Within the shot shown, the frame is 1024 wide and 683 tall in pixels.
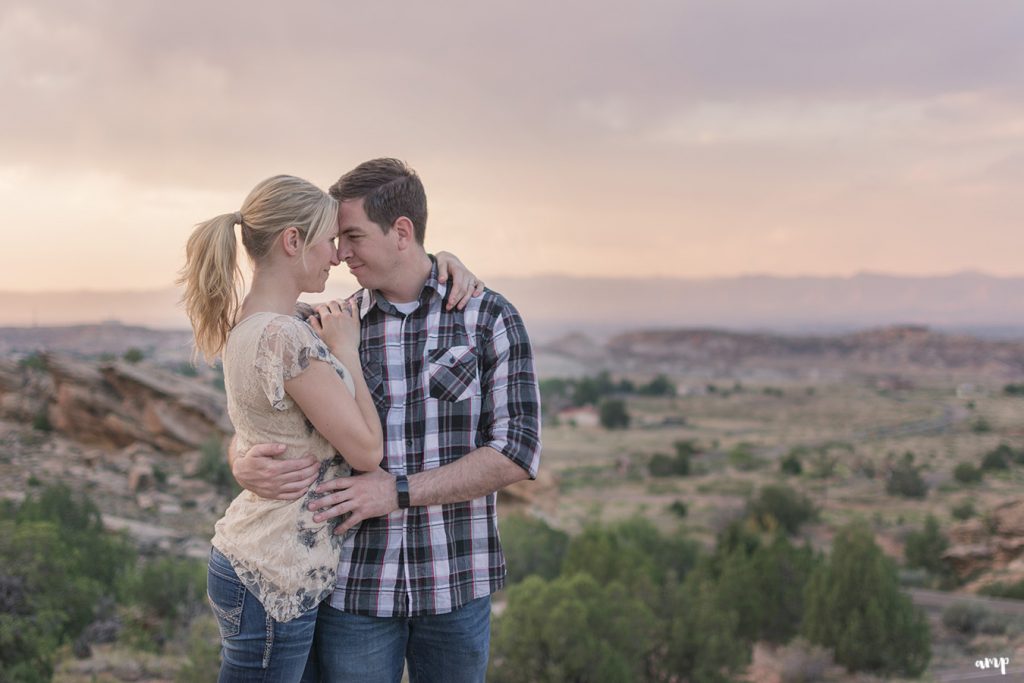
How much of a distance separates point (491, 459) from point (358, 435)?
1.47 feet

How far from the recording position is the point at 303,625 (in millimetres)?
2578

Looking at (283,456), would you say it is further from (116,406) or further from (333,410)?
(116,406)

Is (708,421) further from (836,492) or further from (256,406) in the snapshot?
(256,406)

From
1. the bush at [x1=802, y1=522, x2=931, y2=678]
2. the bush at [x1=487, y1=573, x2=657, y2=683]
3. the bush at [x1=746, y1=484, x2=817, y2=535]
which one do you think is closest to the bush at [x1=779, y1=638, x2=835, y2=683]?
the bush at [x1=802, y1=522, x2=931, y2=678]

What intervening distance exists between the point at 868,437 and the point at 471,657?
60742 mm

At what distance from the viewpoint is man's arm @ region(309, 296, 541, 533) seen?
8.57ft

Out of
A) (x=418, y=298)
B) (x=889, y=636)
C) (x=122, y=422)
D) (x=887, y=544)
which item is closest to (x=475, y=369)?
(x=418, y=298)

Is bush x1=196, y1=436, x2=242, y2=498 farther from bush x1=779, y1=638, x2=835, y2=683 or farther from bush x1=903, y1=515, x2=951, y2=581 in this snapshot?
bush x1=903, y1=515, x2=951, y2=581

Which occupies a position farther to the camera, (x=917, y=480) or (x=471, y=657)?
(x=917, y=480)

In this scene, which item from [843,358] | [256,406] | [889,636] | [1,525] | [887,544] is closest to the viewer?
[256,406]

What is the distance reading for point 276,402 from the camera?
247 centimetres

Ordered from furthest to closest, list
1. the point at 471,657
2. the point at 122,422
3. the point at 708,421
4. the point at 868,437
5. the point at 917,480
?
the point at 708,421 → the point at 868,437 → the point at 917,480 → the point at 122,422 → the point at 471,657

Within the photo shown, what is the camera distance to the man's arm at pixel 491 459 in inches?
103

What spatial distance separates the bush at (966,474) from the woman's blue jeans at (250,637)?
141 feet
